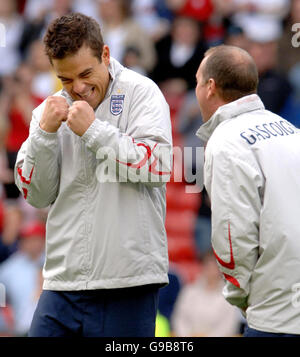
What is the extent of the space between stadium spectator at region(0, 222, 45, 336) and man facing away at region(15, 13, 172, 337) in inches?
A: 151

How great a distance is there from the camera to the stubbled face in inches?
137

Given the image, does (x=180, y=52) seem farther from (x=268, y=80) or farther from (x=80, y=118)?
(x=80, y=118)

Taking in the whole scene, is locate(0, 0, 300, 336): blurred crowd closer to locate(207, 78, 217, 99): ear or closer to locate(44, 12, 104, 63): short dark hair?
locate(207, 78, 217, 99): ear

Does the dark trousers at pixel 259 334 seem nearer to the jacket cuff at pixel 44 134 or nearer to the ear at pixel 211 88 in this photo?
the ear at pixel 211 88

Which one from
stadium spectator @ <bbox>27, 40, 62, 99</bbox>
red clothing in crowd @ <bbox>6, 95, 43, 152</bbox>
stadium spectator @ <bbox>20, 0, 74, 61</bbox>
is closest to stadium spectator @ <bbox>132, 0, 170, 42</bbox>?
stadium spectator @ <bbox>20, 0, 74, 61</bbox>

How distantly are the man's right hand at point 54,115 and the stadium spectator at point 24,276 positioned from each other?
4107 mm

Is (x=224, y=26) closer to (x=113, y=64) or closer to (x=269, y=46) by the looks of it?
(x=269, y=46)

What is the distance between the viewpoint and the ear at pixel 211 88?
11.8ft

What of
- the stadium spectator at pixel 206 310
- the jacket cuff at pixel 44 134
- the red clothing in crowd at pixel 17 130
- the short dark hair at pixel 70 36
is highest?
the short dark hair at pixel 70 36

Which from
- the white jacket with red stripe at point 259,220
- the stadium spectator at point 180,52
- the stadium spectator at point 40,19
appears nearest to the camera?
the white jacket with red stripe at point 259,220

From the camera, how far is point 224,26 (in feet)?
30.5

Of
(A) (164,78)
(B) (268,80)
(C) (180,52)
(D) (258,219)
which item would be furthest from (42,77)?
(D) (258,219)

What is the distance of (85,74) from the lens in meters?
3.52

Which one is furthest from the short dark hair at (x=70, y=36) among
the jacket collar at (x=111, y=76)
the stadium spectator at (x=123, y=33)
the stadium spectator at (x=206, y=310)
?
the stadium spectator at (x=123, y=33)
